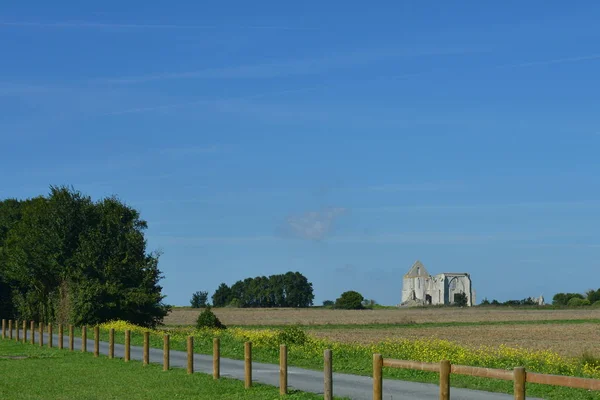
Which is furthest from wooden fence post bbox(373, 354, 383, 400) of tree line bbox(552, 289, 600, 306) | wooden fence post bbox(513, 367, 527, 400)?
tree line bbox(552, 289, 600, 306)

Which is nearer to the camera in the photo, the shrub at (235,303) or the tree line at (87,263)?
the tree line at (87,263)

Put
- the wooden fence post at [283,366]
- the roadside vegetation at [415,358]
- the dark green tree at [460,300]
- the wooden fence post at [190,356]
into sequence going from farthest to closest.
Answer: the dark green tree at [460,300]
the wooden fence post at [190,356]
the roadside vegetation at [415,358]
the wooden fence post at [283,366]

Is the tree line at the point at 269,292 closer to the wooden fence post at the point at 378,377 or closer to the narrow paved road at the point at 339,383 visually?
the narrow paved road at the point at 339,383

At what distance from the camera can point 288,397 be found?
A: 62.2 feet

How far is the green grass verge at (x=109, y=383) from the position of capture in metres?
20.8

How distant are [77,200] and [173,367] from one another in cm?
3584

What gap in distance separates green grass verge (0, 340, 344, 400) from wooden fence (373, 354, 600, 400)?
382 cm

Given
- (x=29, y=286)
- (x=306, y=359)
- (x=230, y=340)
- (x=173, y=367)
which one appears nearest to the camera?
(x=173, y=367)

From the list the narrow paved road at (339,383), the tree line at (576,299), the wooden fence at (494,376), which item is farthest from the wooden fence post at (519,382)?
the tree line at (576,299)

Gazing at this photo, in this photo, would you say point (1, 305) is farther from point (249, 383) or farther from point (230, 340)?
point (249, 383)

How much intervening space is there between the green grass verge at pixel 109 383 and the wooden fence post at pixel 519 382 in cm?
726

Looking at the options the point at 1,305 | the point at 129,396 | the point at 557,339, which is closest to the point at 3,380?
the point at 129,396

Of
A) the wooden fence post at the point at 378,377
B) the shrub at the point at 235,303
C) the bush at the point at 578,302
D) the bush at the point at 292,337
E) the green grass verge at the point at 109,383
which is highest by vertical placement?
the wooden fence post at the point at 378,377

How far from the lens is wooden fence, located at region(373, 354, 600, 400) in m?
11.4
